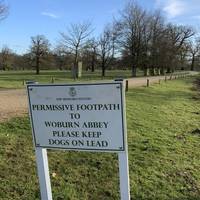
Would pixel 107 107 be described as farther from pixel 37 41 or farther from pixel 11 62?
pixel 11 62

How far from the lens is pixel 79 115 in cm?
431

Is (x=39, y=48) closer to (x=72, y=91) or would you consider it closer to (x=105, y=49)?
(x=105, y=49)

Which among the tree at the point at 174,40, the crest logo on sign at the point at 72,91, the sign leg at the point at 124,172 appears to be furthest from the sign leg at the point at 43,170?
the tree at the point at 174,40

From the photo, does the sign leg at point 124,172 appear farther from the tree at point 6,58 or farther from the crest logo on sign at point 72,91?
→ the tree at point 6,58

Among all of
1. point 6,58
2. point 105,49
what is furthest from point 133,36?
point 6,58

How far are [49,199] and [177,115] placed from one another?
11.0 meters

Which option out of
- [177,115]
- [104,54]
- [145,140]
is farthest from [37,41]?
[145,140]

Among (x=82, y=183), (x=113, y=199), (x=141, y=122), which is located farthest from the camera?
(x=141, y=122)

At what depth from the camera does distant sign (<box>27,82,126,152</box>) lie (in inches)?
165

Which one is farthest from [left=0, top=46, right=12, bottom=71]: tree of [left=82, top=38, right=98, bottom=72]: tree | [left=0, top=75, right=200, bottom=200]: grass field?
[left=0, top=75, right=200, bottom=200]: grass field

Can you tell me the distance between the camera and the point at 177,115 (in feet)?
49.5

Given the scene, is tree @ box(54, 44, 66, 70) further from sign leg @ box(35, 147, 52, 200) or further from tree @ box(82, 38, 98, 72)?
sign leg @ box(35, 147, 52, 200)

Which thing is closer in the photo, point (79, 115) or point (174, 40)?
point (79, 115)

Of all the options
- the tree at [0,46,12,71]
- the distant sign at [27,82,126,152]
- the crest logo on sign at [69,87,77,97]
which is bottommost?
the tree at [0,46,12,71]
